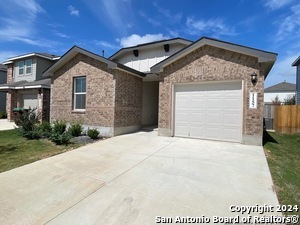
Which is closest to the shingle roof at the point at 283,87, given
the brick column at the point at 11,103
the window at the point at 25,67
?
the window at the point at 25,67

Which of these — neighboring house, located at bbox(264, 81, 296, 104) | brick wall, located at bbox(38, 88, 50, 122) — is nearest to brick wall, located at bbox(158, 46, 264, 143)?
brick wall, located at bbox(38, 88, 50, 122)

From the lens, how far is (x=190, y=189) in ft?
11.8

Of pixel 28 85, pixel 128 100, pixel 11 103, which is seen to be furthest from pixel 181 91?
pixel 11 103

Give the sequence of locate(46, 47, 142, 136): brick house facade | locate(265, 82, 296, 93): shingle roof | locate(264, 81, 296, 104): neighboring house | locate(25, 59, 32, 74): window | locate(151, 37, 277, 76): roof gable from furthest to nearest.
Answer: locate(265, 82, 296, 93): shingle roof → locate(264, 81, 296, 104): neighboring house → locate(25, 59, 32, 74): window → locate(46, 47, 142, 136): brick house facade → locate(151, 37, 277, 76): roof gable

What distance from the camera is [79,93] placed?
35.2ft

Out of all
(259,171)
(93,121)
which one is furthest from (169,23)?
(259,171)

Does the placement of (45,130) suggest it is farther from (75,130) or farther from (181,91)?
(181,91)

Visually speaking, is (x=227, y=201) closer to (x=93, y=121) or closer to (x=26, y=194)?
(x=26, y=194)

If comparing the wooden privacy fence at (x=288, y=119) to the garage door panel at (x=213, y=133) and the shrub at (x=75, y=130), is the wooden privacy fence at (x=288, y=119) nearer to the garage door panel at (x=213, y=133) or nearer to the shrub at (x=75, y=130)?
the garage door panel at (x=213, y=133)

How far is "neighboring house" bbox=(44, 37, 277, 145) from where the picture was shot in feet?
24.5

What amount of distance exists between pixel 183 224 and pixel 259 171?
121 inches

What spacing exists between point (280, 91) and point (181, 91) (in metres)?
36.6

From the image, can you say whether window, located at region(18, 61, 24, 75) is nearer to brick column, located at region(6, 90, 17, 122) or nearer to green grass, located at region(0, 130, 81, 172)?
brick column, located at region(6, 90, 17, 122)

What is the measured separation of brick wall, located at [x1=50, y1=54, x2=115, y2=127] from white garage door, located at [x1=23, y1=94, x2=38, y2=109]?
4.93 m
